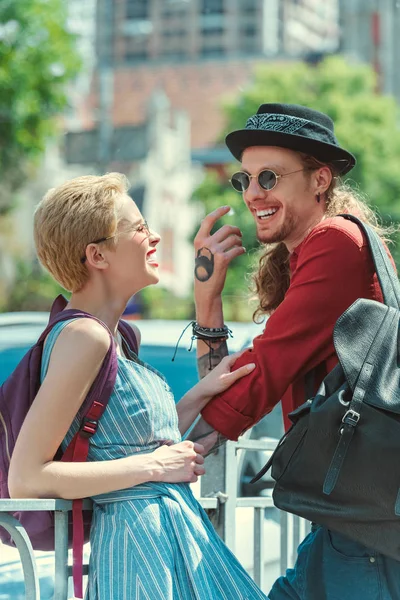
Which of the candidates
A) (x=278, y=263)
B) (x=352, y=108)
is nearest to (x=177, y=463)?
(x=278, y=263)

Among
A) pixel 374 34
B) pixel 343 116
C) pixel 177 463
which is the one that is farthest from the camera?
pixel 374 34

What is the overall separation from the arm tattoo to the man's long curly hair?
0.17 metres

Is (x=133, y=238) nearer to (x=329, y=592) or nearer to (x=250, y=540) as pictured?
(x=329, y=592)

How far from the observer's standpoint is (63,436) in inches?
99.0

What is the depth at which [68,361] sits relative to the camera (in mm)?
2514

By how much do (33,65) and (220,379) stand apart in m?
22.6

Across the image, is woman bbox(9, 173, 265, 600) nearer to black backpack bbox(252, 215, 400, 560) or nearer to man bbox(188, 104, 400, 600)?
man bbox(188, 104, 400, 600)

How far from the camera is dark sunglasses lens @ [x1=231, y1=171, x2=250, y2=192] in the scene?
3064mm

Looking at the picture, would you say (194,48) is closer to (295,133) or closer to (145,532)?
(295,133)

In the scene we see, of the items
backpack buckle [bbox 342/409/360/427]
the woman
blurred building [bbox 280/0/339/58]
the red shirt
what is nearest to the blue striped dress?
the woman

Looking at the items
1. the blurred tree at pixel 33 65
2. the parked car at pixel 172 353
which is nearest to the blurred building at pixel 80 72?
the blurred tree at pixel 33 65

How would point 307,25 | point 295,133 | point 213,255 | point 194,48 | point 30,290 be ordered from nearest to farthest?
point 295,133 < point 213,255 < point 30,290 < point 194,48 < point 307,25

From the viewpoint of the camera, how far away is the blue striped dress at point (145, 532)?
2.51 metres

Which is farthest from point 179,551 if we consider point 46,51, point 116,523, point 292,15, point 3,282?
point 292,15
